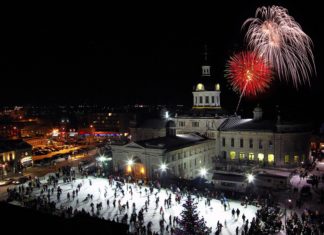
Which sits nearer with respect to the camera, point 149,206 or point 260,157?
point 149,206

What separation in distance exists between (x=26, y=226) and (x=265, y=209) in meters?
20.4

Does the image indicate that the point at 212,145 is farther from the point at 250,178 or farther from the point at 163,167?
the point at 250,178

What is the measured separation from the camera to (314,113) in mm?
108438

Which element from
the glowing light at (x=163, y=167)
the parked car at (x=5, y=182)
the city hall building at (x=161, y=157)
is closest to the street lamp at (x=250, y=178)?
the city hall building at (x=161, y=157)

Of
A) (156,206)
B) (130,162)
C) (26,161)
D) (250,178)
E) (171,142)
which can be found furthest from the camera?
(26,161)

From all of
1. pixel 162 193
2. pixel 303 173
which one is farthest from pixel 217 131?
pixel 162 193

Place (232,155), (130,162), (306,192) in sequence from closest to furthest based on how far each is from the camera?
(306,192)
(130,162)
(232,155)

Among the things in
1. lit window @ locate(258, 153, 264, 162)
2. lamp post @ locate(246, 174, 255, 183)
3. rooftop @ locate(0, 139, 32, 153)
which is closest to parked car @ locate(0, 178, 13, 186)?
rooftop @ locate(0, 139, 32, 153)

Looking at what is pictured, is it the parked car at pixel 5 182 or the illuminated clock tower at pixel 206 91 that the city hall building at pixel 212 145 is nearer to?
the illuminated clock tower at pixel 206 91

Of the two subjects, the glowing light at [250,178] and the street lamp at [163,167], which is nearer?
the glowing light at [250,178]

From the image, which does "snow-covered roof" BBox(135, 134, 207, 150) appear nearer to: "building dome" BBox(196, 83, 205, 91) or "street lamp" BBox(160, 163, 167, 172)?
"street lamp" BBox(160, 163, 167, 172)

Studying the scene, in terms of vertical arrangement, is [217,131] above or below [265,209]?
above

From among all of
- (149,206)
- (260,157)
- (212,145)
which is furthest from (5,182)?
(260,157)

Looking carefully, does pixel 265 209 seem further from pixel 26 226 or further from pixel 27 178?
pixel 27 178
